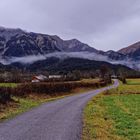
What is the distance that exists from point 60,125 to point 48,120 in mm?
2960

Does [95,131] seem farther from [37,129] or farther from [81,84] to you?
[81,84]

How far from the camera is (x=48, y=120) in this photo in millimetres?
25172

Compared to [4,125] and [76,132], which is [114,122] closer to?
[76,132]

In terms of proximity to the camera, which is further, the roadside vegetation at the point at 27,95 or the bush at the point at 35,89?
the bush at the point at 35,89

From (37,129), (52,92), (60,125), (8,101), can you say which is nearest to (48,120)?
(60,125)

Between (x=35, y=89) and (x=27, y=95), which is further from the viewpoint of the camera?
(x=35, y=89)

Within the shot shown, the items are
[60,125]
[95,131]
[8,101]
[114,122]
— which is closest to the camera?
[95,131]

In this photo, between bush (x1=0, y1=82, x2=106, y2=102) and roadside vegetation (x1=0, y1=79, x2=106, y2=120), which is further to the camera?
bush (x1=0, y1=82, x2=106, y2=102)

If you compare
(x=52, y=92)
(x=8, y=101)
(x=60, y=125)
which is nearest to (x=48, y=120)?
(x=60, y=125)

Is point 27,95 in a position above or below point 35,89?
below

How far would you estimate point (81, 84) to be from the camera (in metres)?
98.0

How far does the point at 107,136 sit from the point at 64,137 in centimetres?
233

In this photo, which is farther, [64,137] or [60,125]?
[60,125]

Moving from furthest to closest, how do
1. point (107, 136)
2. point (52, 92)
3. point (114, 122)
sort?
point (52, 92), point (114, 122), point (107, 136)
